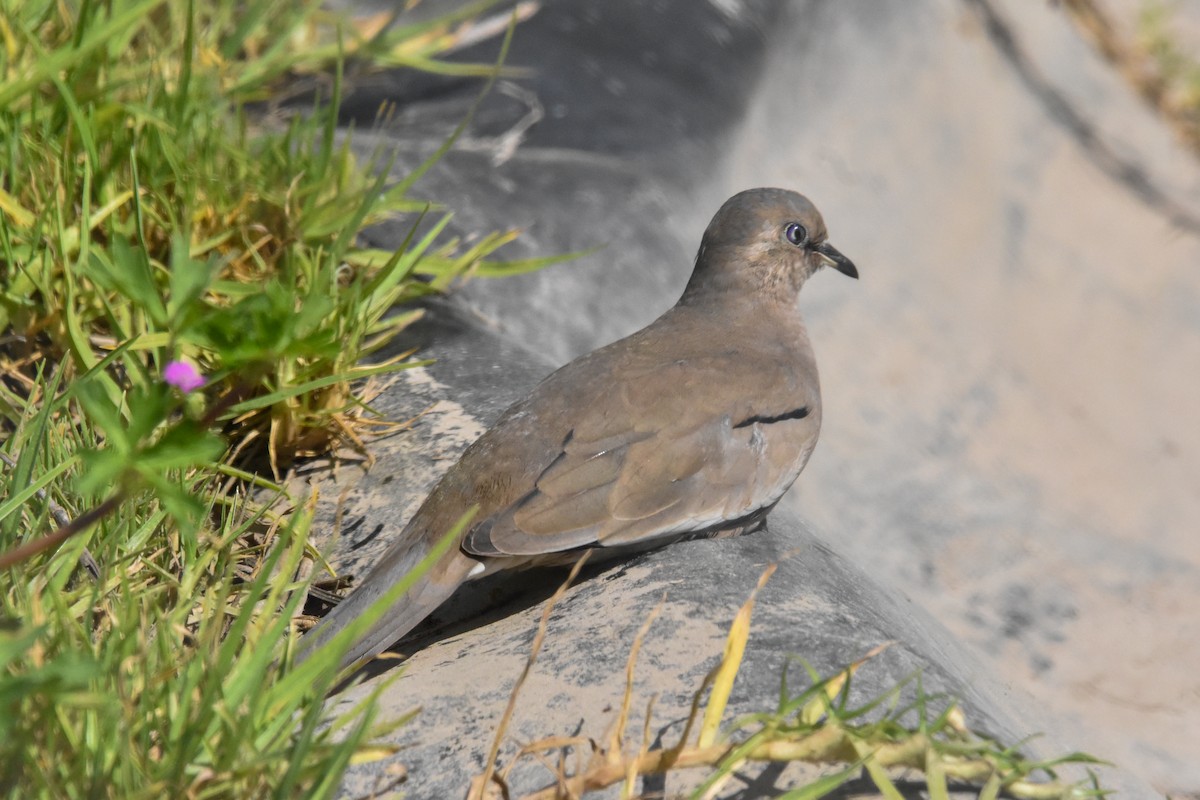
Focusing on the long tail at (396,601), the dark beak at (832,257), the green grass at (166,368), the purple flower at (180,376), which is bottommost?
the long tail at (396,601)

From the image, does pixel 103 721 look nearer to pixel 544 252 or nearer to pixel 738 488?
pixel 738 488

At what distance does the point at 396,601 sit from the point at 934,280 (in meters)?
4.12

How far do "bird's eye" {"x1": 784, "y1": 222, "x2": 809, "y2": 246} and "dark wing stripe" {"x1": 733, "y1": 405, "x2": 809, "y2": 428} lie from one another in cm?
64

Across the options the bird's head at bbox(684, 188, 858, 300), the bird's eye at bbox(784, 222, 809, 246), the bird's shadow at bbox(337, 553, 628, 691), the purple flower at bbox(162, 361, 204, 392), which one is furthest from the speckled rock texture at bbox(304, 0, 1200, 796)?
the purple flower at bbox(162, 361, 204, 392)

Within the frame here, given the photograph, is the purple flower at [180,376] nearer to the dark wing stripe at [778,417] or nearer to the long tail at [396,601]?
the long tail at [396,601]

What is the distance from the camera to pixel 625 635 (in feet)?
8.22

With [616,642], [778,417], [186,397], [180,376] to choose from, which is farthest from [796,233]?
[180,376]

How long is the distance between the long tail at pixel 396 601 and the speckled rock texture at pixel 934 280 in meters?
0.38

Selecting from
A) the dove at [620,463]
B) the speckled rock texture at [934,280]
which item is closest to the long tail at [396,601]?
the dove at [620,463]

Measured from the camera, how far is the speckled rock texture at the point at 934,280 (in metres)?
4.47

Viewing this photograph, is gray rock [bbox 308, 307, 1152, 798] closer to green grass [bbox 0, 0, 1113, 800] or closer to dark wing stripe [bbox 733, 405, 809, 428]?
green grass [bbox 0, 0, 1113, 800]

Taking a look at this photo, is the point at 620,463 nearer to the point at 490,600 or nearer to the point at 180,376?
the point at 490,600

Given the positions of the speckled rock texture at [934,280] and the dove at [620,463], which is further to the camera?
the speckled rock texture at [934,280]

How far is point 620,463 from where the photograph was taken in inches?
117
